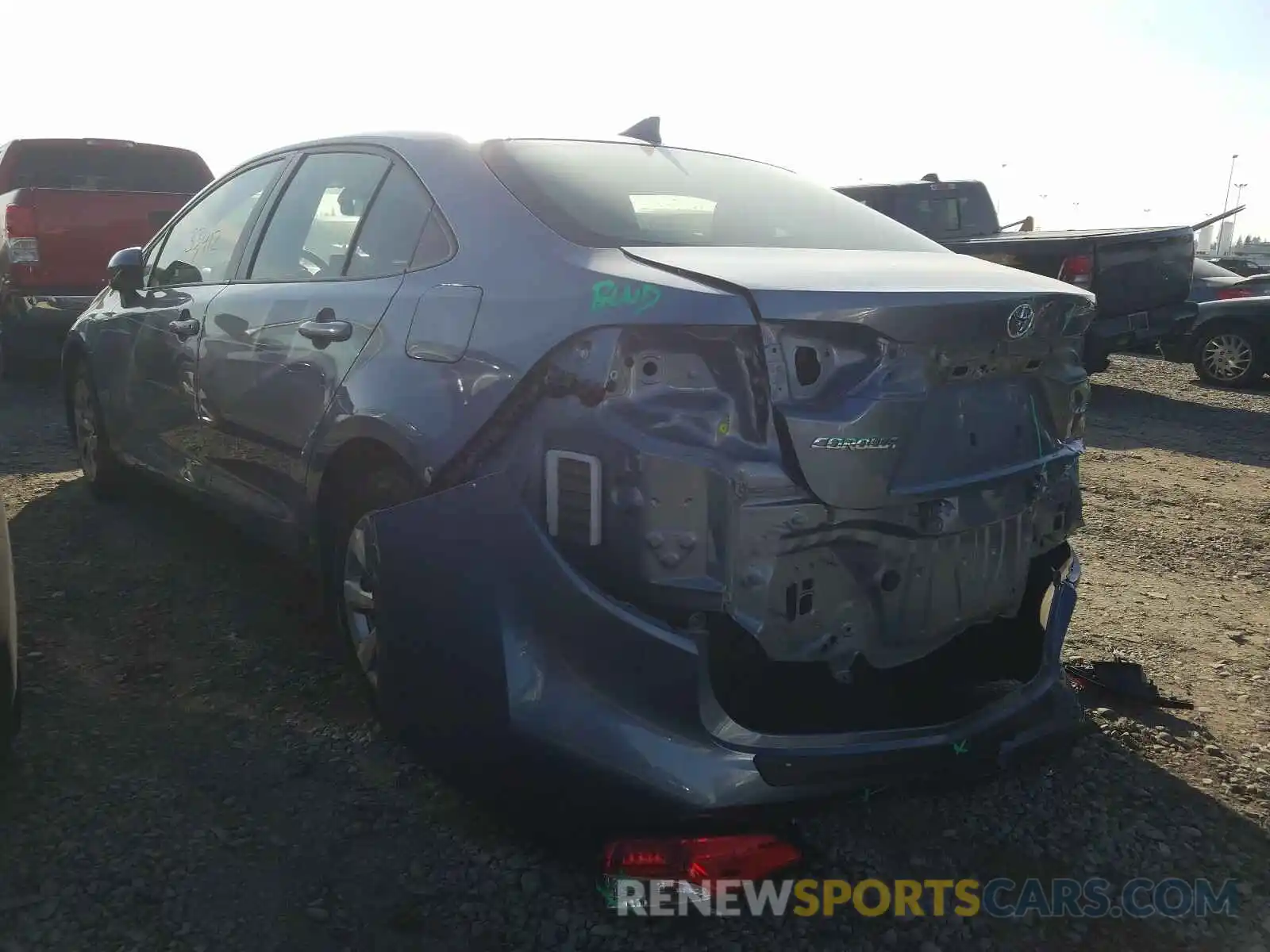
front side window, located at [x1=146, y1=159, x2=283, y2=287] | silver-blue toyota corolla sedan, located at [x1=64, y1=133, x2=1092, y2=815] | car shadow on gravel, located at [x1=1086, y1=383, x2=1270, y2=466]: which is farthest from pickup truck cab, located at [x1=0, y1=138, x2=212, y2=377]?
car shadow on gravel, located at [x1=1086, y1=383, x2=1270, y2=466]

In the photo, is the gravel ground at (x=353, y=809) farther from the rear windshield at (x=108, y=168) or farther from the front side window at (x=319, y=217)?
the rear windshield at (x=108, y=168)

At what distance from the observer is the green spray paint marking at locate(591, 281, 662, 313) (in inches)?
79.7

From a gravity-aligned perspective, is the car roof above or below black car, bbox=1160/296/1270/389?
above

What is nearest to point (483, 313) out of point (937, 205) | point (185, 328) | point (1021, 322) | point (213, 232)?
point (1021, 322)

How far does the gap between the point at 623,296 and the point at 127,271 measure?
→ 322cm

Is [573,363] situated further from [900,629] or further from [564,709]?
[900,629]

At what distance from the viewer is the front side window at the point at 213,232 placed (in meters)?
3.79

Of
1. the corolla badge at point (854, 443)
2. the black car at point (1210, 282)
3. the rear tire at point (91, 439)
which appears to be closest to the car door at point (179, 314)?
the rear tire at point (91, 439)

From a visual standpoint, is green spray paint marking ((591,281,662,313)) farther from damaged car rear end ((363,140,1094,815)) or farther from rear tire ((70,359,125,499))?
rear tire ((70,359,125,499))

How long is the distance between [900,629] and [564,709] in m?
0.71

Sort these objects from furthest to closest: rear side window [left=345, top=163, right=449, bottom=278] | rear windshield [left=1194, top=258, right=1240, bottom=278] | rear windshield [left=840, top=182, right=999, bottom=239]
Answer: rear windshield [left=1194, top=258, right=1240, bottom=278]
rear windshield [left=840, top=182, right=999, bottom=239]
rear side window [left=345, top=163, right=449, bottom=278]

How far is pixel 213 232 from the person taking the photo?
4.08 m

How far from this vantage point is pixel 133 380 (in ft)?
14.3

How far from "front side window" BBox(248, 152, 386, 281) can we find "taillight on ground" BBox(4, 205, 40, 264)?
554 cm
